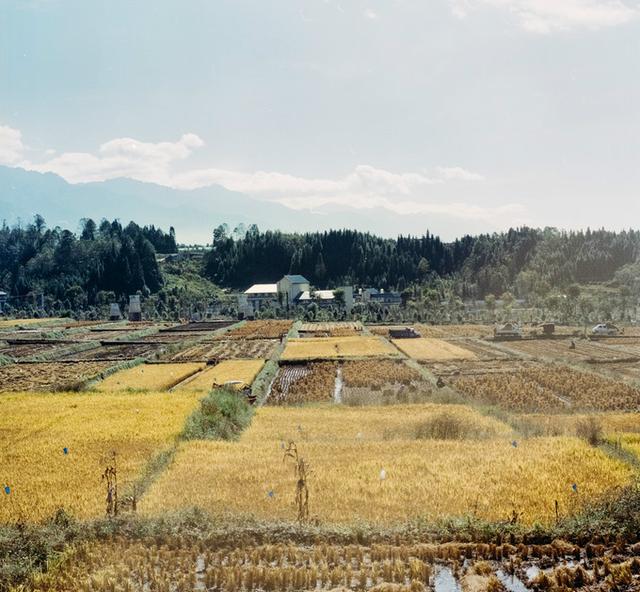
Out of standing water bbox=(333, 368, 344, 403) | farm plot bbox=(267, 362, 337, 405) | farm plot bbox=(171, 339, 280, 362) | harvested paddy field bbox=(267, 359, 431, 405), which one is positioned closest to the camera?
harvested paddy field bbox=(267, 359, 431, 405)

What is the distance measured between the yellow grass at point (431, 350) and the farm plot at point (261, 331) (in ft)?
41.5

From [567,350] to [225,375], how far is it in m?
23.4

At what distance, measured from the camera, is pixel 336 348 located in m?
48.3

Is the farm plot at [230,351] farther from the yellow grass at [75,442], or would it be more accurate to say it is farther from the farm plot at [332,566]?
the farm plot at [332,566]

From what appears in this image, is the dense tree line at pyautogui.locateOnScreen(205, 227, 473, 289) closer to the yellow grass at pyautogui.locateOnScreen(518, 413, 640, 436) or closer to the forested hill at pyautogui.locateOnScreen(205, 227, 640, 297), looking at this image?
the forested hill at pyautogui.locateOnScreen(205, 227, 640, 297)

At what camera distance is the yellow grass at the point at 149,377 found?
31188 millimetres

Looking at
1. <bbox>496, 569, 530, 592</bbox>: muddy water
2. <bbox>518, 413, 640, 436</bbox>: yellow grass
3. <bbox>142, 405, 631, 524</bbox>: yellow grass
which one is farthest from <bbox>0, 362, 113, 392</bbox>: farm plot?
<bbox>496, 569, 530, 592</bbox>: muddy water

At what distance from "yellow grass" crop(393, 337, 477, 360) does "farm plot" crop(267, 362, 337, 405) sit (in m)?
6.91

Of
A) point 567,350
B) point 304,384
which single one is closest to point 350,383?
point 304,384

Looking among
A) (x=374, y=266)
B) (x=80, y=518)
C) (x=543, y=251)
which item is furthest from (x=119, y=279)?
(x=80, y=518)

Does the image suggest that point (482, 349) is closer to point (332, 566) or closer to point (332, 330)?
point (332, 330)

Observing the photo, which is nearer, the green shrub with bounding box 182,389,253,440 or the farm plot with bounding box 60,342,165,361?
the green shrub with bounding box 182,389,253,440

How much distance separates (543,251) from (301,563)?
10796 centimetres

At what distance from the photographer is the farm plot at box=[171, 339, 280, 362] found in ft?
145
